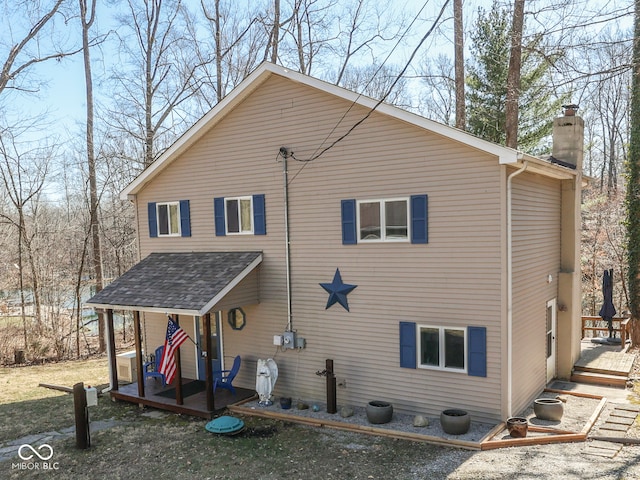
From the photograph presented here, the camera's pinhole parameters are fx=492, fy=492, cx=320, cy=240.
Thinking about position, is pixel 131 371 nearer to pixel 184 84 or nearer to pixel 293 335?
pixel 293 335

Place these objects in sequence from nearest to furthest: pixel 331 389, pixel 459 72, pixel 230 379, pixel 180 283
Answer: pixel 331 389, pixel 180 283, pixel 230 379, pixel 459 72

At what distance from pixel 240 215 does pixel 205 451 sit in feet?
17.6

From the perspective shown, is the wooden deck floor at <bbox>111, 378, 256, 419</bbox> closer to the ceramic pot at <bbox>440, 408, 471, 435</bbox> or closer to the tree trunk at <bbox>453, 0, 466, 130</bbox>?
the ceramic pot at <bbox>440, 408, 471, 435</bbox>

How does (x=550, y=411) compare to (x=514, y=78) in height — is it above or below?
below

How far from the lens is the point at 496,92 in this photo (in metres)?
20.5

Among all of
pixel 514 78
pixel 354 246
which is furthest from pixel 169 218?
pixel 514 78

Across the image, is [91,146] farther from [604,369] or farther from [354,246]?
[604,369]

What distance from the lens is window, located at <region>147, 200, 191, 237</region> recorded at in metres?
12.7

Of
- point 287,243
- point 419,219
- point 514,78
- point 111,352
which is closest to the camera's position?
point 419,219

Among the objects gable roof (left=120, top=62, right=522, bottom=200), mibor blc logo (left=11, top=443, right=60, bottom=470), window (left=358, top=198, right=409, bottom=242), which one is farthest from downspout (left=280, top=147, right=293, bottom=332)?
mibor blc logo (left=11, top=443, right=60, bottom=470)

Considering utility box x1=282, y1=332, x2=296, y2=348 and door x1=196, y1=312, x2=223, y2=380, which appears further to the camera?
door x1=196, y1=312, x2=223, y2=380

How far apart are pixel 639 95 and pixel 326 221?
10.2 meters

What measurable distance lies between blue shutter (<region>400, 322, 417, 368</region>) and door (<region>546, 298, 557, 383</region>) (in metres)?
3.92

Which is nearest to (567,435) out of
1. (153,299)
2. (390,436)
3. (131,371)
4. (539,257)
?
(390,436)
